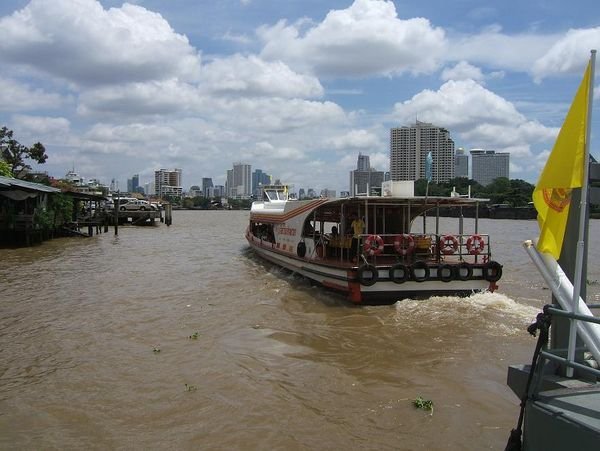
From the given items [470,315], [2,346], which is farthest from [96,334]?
[470,315]

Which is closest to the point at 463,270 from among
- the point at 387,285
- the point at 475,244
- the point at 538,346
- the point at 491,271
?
the point at 491,271

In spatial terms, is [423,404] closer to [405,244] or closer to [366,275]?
[366,275]

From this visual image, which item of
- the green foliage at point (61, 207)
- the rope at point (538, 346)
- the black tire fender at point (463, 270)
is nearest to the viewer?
the rope at point (538, 346)

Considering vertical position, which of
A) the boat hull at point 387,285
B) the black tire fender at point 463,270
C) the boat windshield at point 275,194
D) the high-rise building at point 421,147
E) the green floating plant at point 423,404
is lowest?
the green floating plant at point 423,404

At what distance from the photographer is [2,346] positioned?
30.4ft

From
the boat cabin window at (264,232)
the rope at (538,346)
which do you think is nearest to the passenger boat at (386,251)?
the boat cabin window at (264,232)

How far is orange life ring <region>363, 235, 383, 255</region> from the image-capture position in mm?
12328

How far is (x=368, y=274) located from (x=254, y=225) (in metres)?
14.1

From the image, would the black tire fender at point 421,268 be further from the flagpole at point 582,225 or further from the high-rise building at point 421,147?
the flagpole at point 582,225

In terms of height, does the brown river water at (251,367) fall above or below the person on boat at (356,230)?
below

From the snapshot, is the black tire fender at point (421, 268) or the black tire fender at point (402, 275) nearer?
the black tire fender at point (402, 275)

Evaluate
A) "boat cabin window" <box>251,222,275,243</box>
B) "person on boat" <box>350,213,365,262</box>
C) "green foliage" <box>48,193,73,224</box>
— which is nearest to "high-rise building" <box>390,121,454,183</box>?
"person on boat" <box>350,213,365,262</box>

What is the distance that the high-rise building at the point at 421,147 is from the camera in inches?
724

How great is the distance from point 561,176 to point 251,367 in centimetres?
585
